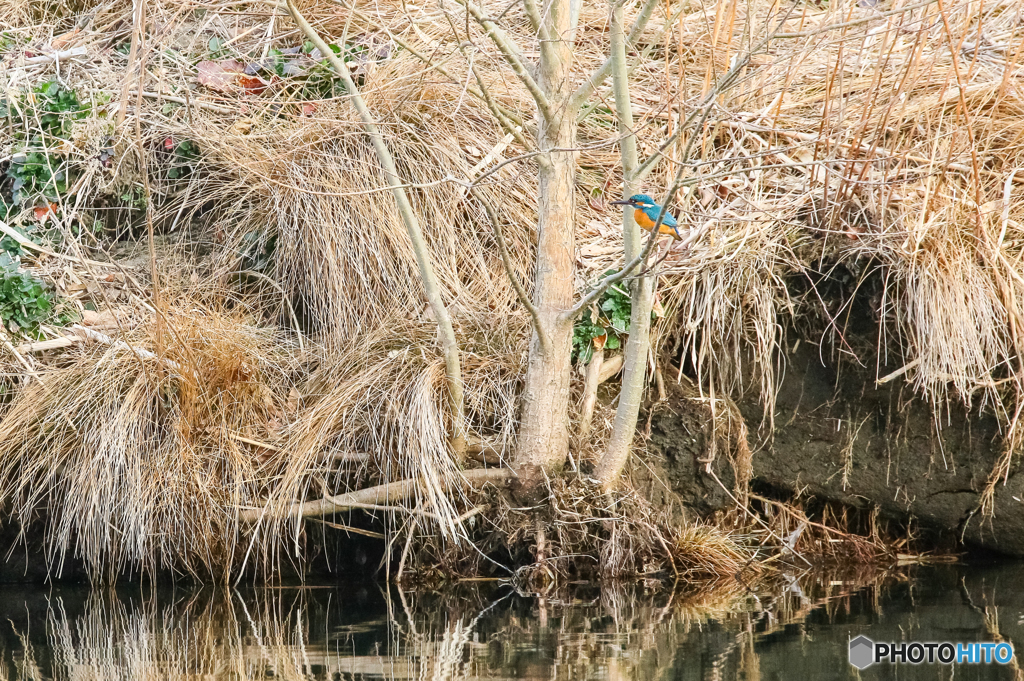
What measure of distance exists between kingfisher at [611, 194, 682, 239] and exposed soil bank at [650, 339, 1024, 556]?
32.1 inches

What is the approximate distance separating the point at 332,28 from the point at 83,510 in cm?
264

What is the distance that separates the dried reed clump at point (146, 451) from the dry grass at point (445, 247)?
0.04 feet

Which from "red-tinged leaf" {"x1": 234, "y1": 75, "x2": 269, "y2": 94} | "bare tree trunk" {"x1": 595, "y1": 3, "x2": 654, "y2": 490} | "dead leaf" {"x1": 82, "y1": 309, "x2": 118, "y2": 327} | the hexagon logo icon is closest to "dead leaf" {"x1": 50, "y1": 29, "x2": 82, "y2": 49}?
"red-tinged leaf" {"x1": 234, "y1": 75, "x2": 269, "y2": 94}

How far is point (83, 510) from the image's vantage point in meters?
3.67

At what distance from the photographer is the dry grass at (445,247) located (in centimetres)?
366

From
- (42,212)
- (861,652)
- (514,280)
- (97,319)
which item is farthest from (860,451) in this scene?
(42,212)

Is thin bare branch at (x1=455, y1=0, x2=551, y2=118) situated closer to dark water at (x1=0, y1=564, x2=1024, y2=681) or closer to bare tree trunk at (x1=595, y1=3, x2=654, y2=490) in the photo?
bare tree trunk at (x1=595, y1=3, x2=654, y2=490)

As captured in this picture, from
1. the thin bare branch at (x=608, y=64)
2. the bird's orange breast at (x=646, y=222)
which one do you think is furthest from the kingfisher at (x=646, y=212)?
the thin bare branch at (x=608, y=64)

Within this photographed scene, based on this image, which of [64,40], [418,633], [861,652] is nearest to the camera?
[861,652]

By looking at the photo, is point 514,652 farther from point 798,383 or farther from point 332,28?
point 332,28

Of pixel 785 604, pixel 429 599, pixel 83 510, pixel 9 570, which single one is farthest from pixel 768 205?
pixel 9 570

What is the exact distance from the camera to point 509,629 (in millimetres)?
3053

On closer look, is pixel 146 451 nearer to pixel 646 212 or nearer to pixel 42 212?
pixel 42 212

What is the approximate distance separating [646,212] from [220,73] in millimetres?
2576
